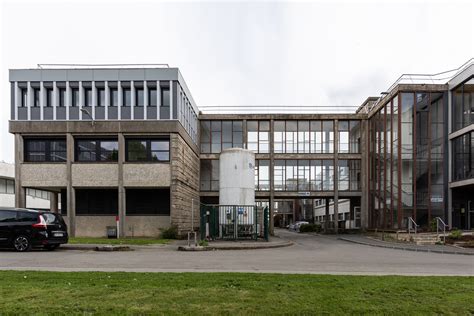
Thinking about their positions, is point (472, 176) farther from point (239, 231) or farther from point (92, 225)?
point (92, 225)

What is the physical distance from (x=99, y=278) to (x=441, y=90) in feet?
93.1

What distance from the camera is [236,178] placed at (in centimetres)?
2341

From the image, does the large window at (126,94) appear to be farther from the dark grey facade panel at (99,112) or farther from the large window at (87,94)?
the large window at (87,94)

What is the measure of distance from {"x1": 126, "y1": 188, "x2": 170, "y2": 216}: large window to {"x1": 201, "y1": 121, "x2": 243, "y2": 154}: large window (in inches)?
396

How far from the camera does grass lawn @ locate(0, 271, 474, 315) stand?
5754 mm

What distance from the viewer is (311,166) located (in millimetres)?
37156

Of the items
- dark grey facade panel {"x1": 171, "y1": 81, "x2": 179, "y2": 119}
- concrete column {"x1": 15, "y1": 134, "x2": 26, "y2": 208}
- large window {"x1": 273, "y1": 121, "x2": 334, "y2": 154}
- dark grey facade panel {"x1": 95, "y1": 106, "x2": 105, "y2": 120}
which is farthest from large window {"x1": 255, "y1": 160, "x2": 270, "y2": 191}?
concrete column {"x1": 15, "y1": 134, "x2": 26, "y2": 208}

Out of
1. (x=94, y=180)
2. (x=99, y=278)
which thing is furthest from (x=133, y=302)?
(x=94, y=180)

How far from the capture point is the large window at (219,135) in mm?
37156

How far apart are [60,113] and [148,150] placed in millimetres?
6325

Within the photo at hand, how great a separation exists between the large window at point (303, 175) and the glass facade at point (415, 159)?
7426mm

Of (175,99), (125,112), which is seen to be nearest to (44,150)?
(125,112)

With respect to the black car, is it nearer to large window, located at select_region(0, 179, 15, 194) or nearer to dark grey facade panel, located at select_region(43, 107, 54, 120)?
dark grey facade panel, located at select_region(43, 107, 54, 120)

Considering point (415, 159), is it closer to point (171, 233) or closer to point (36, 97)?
point (171, 233)
